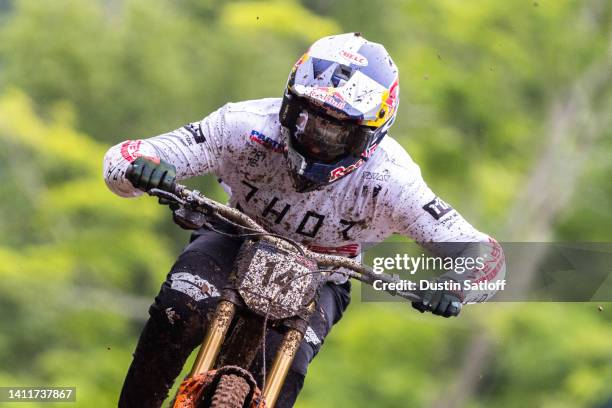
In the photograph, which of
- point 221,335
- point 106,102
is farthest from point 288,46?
point 221,335

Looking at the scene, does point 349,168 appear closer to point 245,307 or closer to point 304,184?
point 304,184

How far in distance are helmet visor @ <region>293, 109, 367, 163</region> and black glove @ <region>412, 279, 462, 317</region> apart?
2.76 feet

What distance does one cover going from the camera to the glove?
5988 millimetres

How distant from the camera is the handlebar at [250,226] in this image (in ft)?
19.5

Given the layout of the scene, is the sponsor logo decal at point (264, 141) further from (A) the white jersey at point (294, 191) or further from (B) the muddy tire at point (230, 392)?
(B) the muddy tire at point (230, 392)

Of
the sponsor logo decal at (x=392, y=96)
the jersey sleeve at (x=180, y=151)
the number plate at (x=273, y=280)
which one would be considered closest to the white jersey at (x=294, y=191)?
the jersey sleeve at (x=180, y=151)

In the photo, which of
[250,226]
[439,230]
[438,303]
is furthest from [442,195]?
[250,226]

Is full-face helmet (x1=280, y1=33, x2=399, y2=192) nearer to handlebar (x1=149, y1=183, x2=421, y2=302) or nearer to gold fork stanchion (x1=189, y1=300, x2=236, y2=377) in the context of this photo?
handlebar (x1=149, y1=183, x2=421, y2=302)

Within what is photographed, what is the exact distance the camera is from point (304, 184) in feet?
21.5

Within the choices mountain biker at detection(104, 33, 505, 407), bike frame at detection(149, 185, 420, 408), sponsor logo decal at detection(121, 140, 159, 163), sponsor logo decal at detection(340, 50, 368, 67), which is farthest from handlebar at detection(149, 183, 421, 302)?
sponsor logo decal at detection(340, 50, 368, 67)

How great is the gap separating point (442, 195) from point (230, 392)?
17951 millimetres

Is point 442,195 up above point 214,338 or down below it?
above

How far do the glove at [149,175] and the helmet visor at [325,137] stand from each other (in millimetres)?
712

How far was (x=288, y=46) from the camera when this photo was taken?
30.5 m
